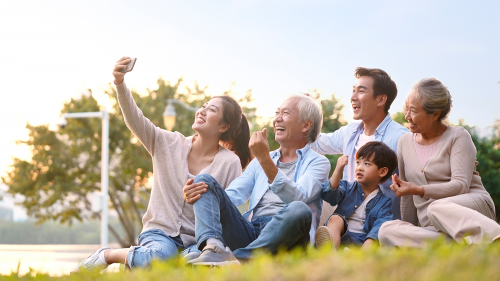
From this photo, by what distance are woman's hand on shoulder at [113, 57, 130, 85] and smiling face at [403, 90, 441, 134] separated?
91.3 inches

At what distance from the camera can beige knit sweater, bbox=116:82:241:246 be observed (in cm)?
447

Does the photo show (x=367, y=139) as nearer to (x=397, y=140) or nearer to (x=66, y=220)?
(x=397, y=140)

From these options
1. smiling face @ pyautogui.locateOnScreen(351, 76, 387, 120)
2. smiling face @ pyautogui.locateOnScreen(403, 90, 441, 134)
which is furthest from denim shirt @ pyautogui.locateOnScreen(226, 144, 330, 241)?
smiling face @ pyautogui.locateOnScreen(351, 76, 387, 120)

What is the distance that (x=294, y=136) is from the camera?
4.44m

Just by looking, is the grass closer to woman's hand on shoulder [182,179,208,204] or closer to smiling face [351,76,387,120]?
woman's hand on shoulder [182,179,208,204]

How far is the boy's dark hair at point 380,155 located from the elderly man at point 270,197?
337mm

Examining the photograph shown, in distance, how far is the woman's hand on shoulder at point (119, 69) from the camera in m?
4.35

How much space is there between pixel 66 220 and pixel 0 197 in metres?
3.17

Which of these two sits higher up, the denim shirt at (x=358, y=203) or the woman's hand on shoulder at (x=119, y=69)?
the woman's hand on shoulder at (x=119, y=69)

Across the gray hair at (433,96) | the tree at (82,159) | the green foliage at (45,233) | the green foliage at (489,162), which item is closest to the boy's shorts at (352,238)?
the gray hair at (433,96)

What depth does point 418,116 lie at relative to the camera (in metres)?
4.10

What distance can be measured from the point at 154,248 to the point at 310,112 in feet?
5.52

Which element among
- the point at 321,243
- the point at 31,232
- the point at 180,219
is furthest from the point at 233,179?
the point at 31,232

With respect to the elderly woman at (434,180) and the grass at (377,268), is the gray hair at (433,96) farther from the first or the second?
the grass at (377,268)
